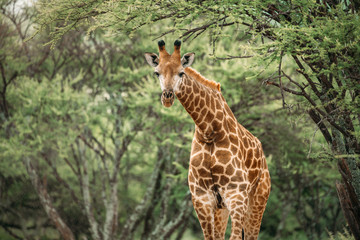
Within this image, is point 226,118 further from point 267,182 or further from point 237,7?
point 237,7

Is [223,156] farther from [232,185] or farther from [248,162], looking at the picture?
[248,162]

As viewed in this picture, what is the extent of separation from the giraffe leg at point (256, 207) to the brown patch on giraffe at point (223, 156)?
0.80m

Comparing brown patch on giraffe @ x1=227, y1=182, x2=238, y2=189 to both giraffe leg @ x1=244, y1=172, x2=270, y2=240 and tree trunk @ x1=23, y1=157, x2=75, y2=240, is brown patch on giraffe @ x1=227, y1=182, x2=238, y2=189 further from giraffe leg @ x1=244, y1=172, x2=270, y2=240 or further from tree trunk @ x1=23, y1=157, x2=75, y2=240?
tree trunk @ x1=23, y1=157, x2=75, y2=240

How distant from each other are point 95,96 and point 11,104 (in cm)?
287

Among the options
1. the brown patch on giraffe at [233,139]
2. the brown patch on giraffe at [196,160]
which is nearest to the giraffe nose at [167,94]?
the brown patch on giraffe at [196,160]

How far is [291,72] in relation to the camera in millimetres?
13273

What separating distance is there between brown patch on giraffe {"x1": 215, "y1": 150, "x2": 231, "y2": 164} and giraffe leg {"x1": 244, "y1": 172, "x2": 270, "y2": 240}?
2.64 ft

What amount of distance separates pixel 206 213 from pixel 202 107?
106 centimetres

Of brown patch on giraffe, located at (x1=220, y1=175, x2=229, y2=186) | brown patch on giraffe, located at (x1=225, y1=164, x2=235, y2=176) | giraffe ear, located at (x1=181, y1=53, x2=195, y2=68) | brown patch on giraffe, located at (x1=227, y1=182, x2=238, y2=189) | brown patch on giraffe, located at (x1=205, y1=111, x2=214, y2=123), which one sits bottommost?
brown patch on giraffe, located at (x1=227, y1=182, x2=238, y2=189)

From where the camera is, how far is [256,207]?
5.16 metres

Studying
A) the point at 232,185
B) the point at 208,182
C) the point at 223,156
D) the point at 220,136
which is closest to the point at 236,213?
the point at 232,185

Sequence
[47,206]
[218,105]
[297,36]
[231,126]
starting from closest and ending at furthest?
1. [218,105]
2. [231,126]
3. [297,36]
4. [47,206]

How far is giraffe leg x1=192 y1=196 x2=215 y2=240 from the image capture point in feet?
14.8

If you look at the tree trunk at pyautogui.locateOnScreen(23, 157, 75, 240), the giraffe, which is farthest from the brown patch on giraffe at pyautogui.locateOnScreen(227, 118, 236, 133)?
the tree trunk at pyautogui.locateOnScreen(23, 157, 75, 240)
